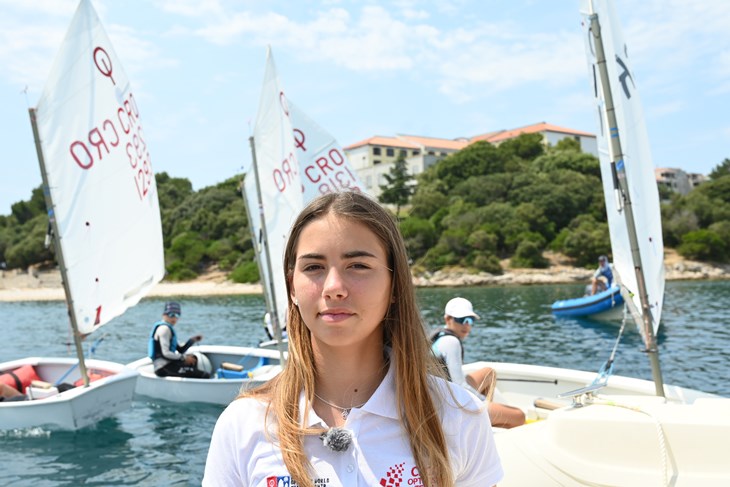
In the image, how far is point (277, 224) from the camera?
10828mm

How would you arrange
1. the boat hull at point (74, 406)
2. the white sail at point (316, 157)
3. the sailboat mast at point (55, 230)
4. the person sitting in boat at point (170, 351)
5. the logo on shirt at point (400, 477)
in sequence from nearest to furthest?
the logo on shirt at point (400, 477) → the boat hull at point (74, 406) → the sailboat mast at point (55, 230) → the person sitting in boat at point (170, 351) → the white sail at point (316, 157)

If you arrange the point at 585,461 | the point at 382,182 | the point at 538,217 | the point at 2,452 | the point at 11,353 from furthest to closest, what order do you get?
the point at 382,182
the point at 538,217
the point at 11,353
the point at 2,452
the point at 585,461

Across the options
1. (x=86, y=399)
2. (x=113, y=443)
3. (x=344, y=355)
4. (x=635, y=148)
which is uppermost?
(x=635, y=148)

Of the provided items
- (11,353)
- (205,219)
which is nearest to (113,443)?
(11,353)

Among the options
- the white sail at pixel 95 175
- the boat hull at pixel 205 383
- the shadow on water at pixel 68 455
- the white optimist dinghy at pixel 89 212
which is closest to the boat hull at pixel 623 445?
the shadow on water at pixel 68 455

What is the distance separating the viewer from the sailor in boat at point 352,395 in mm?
1359

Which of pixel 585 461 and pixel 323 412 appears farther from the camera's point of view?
pixel 585 461

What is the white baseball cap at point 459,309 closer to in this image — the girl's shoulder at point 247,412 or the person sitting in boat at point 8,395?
the girl's shoulder at point 247,412

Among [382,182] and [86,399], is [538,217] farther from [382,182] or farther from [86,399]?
[86,399]

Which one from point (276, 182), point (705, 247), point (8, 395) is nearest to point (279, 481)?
point (8, 395)

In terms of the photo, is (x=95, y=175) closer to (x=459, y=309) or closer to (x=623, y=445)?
(x=459, y=309)

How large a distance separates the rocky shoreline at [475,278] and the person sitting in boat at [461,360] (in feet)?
112

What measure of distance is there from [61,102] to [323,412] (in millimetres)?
8021

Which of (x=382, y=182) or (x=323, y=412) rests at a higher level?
(x=382, y=182)
